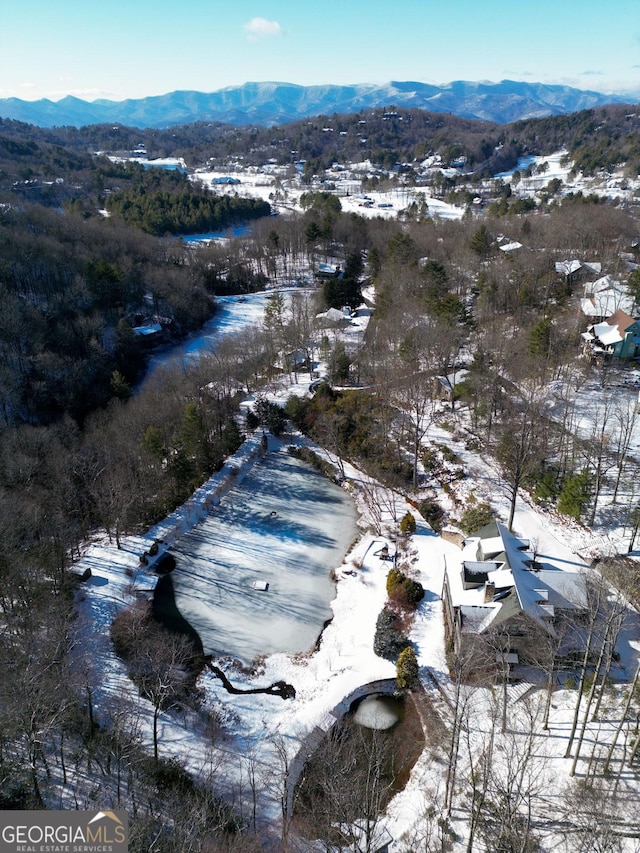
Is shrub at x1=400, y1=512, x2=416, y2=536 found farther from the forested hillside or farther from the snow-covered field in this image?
the forested hillside

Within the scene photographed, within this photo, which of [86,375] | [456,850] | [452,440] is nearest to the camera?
[456,850]

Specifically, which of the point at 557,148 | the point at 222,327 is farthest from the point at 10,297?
the point at 557,148

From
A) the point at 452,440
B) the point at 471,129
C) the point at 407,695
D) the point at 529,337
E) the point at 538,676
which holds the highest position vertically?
the point at 471,129

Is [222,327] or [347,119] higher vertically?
[347,119]

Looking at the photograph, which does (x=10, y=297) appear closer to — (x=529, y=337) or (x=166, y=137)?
(x=529, y=337)

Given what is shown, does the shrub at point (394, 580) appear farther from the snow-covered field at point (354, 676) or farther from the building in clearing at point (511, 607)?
the building in clearing at point (511, 607)
